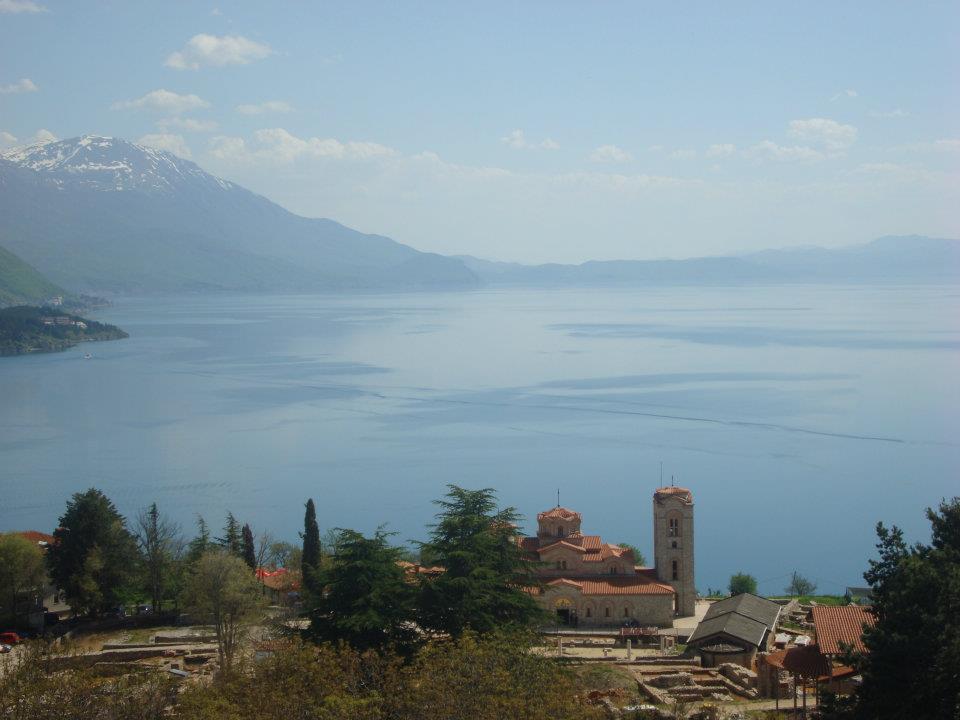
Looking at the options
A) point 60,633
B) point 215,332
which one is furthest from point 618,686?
point 215,332

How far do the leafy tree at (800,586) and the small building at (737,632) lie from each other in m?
6.91

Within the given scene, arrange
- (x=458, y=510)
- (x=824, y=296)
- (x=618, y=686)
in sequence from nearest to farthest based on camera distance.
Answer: (x=618, y=686) < (x=458, y=510) < (x=824, y=296)

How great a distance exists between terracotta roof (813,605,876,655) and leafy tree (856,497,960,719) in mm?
3606

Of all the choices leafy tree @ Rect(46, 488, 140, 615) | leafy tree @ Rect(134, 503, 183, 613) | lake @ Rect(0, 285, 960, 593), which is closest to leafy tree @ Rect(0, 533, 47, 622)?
leafy tree @ Rect(46, 488, 140, 615)

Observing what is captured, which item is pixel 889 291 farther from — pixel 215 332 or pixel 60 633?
pixel 60 633

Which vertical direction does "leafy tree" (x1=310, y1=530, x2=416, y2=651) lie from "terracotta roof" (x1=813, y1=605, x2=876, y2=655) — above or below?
above

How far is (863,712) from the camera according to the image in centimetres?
1173

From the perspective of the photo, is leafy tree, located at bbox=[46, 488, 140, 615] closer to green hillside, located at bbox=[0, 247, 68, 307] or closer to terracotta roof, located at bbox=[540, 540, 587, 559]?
terracotta roof, located at bbox=[540, 540, 587, 559]

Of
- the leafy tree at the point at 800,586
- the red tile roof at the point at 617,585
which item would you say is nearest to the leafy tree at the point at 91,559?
the red tile roof at the point at 617,585

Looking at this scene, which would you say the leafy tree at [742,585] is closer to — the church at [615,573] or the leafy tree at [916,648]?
the church at [615,573]

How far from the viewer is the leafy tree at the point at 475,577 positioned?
16594mm

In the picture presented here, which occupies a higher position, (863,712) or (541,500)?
(863,712)

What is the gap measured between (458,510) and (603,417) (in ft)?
115

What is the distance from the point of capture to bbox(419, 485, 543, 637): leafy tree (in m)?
16.6
